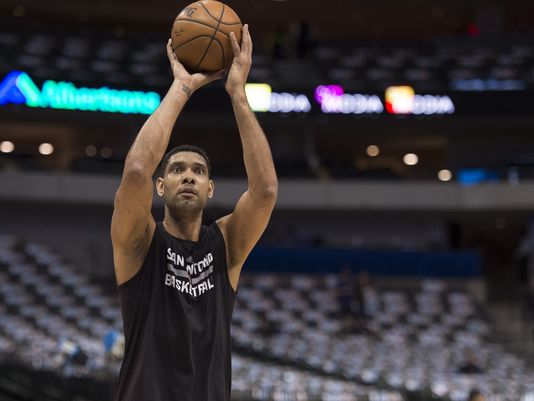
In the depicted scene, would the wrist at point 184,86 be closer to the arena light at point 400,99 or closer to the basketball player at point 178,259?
the basketball player at point 178,259

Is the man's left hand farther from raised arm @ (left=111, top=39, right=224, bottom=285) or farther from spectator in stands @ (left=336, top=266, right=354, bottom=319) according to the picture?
spectator in stands @ (left=336, top=266, right=354, bottom=319)

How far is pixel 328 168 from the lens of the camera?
101 ft

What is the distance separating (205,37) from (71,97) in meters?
25.0

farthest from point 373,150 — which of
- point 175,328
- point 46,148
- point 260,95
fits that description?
point 175,328

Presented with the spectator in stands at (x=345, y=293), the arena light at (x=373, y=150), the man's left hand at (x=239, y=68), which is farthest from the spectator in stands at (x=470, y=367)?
the arena light at (x=373, y=150)

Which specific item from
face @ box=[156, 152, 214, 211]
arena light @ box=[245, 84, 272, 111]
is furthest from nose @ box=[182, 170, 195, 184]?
arena light @ box=[245, 84, 272, 111]

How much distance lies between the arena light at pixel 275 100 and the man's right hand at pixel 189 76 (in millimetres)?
25395

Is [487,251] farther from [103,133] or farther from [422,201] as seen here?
[103,133]

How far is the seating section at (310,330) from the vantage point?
48.4ft

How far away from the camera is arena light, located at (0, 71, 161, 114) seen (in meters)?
27.4

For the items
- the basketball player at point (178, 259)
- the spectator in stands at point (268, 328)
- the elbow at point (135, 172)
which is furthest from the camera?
the spectator in stands at point (268, 328)

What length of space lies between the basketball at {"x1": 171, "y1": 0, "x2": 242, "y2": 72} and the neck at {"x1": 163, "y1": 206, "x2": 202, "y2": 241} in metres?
0.56

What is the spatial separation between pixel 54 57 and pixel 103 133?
11.7 ft

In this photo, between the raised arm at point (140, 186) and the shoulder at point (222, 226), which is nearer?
the raised arm at point (140, 186)
